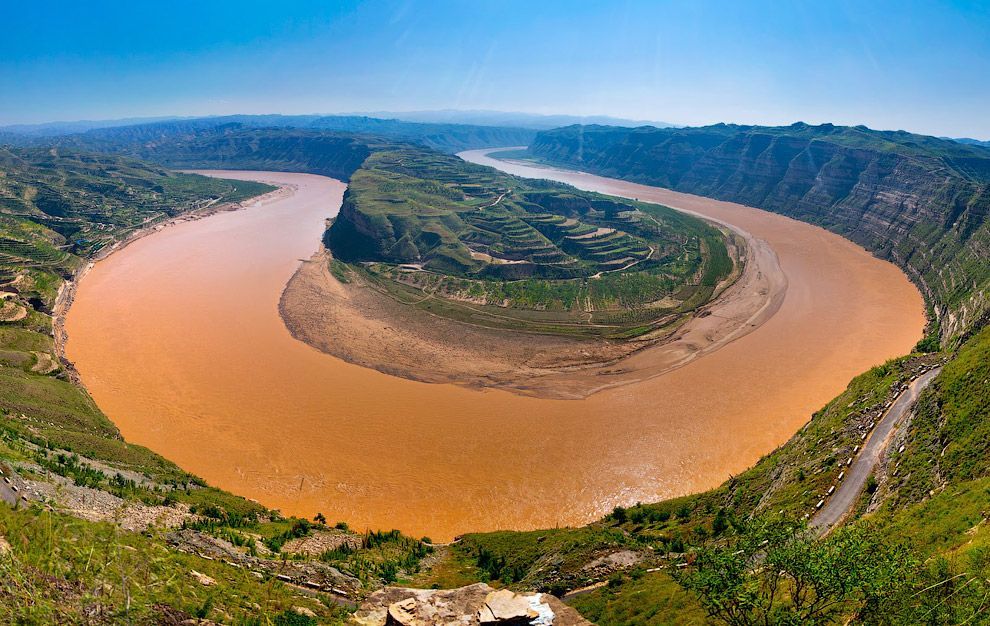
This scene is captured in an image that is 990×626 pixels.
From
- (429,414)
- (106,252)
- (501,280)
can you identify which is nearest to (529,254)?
(501,280)

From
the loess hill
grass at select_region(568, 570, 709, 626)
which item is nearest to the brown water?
the loess hill

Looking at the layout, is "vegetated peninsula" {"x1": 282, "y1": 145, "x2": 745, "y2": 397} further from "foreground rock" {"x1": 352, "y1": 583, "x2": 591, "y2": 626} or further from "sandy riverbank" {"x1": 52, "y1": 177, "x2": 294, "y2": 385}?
"foreground rock" {"x1": 352, "y1": 583, "x2": 591, "y2": 626}

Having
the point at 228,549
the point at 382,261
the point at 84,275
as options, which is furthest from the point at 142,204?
the point at 228,549

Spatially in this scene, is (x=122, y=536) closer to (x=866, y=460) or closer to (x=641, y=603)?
(x=641, y=603)

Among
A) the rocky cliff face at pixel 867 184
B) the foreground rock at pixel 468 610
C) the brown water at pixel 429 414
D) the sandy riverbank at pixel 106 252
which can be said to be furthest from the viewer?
the rocky cliff face at pixel 867 184

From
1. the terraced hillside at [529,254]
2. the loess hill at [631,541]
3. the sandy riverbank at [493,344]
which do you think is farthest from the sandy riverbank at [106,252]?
the terraced hillside at [529,254]

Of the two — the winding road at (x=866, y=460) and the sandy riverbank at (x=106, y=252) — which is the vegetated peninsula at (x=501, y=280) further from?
the winding road at (x=866, y=460)

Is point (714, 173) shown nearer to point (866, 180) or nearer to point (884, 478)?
point (866, 180)
